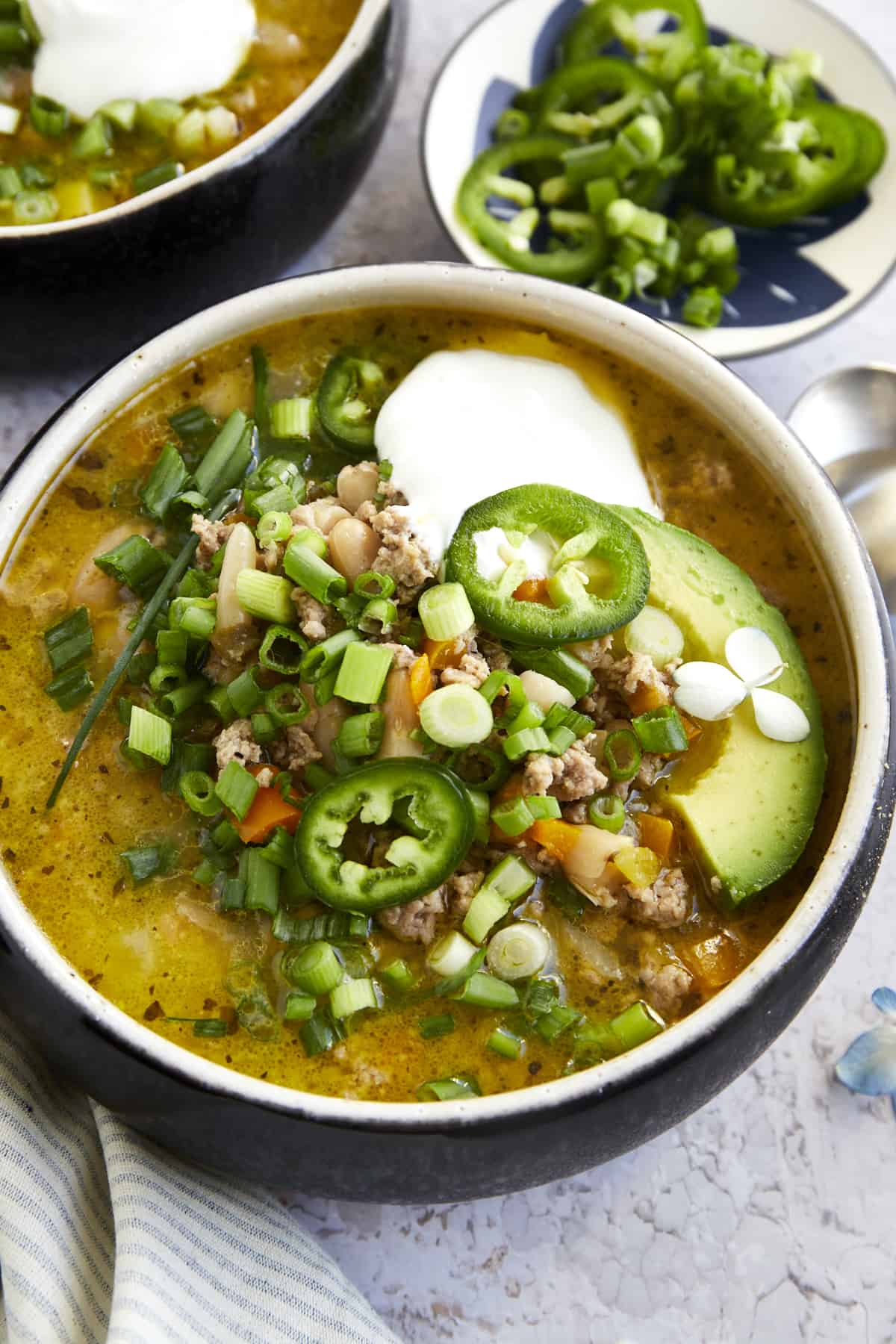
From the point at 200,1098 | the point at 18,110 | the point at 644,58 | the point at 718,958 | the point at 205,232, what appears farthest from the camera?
the point at 644,58

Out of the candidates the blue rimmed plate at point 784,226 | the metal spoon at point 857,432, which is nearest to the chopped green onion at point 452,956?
the metal spoon at point 857,432

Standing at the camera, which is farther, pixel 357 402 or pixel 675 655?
pixel 357 402

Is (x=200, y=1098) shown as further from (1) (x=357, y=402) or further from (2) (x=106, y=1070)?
(1) (x=357, y=402)

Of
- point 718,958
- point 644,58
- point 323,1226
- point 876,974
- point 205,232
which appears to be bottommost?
point 323,1226

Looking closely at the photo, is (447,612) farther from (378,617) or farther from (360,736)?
(360,736)

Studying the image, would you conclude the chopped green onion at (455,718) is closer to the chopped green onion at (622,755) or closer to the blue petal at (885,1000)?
the chopped green onion at (622,755)

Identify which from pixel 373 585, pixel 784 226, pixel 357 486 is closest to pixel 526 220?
pixel 784 226

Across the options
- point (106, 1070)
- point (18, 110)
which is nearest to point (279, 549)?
point (106, 1070)
